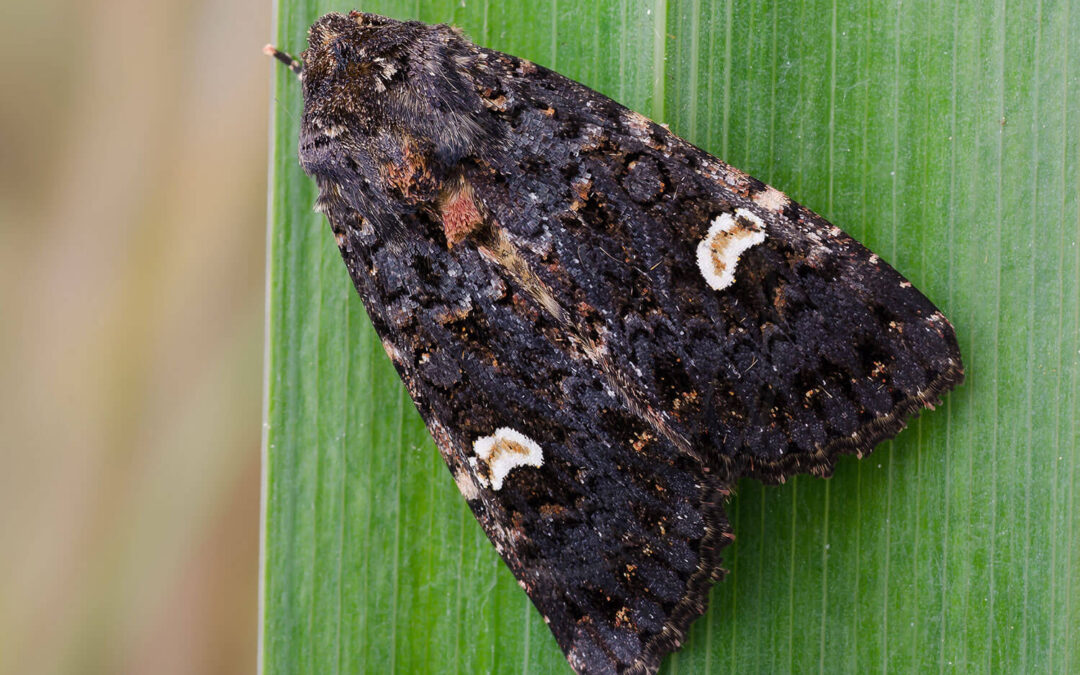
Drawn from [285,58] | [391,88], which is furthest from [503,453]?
[285,58]

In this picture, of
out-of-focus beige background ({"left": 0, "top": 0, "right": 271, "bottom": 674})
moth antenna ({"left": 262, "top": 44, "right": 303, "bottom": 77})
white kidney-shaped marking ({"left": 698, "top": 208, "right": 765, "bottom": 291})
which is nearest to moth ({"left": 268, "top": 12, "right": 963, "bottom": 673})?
white kidney-shaped marking ({"left": 698, "top": 208, "right": 765, "bottom": 291})

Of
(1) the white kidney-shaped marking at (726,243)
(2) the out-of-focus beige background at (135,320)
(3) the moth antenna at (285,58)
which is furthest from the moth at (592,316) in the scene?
(2) the out-of-focus beige background at (135,320)

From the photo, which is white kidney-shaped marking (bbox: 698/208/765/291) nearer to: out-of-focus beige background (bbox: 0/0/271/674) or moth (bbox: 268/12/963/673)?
moth (bbox: 268/12/963/673)

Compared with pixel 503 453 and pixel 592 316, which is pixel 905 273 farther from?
pixel 503 453

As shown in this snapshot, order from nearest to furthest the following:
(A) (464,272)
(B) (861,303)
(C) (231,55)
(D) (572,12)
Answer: (B) (861,303)
(A) (464,272)
(D) (572,12)
(C) (231,55)

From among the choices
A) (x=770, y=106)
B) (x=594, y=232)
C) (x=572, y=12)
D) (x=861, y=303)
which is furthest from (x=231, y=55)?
(x=861, y=303)

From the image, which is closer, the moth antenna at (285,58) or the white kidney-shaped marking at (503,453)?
the white kidney-shaped marking at (503,453)

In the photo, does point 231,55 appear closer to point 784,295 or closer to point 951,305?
point 784,295

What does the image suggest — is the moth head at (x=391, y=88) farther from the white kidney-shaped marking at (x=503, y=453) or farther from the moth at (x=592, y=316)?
the white kidney-shaped marking at (x=503, y=453)
